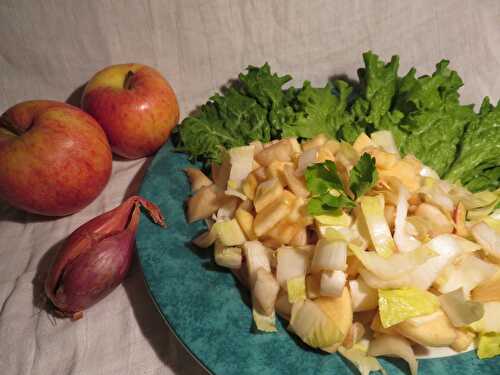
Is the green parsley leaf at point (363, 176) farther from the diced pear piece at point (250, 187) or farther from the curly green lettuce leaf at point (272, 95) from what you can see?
the curly green lettuce leaf at point (272, 95)

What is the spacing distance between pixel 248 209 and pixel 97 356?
55 centimetres

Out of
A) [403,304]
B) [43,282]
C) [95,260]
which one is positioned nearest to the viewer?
[403,304]

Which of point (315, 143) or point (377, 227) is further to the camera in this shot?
point (315, 143)

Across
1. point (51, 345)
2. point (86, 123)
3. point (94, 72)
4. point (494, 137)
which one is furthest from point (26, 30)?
point (494, 137)

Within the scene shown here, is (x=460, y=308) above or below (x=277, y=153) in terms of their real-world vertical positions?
below

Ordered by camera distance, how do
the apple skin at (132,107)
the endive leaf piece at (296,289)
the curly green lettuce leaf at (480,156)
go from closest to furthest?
the endive leaf piece at (296,289), the curly green lettuce leaf at (480,156), the apple skin at (132,107)

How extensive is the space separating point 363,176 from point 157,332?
2.24ft

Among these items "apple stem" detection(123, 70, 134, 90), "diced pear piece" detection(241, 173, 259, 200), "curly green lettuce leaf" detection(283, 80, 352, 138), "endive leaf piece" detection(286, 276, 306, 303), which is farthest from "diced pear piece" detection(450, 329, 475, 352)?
"apple stem" detection(123, 70, 134, 90)

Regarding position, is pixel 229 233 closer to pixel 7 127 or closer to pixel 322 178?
pixel 322 178

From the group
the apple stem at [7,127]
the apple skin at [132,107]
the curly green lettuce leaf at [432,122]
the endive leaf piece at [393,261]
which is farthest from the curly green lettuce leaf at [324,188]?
the apple stem at [7,127]

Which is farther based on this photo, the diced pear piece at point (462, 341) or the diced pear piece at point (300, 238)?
the diced pear piece at point (300, 238)

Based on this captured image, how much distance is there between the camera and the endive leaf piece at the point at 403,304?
101cm

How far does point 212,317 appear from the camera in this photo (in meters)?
1.14

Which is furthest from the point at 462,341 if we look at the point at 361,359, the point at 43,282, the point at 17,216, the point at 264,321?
the point at 17,216
